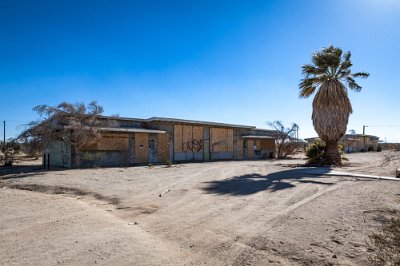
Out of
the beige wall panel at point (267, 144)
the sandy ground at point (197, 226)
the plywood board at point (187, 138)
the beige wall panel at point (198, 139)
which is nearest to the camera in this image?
the sandy ground at point (197, 226)

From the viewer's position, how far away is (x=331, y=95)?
20.1 m

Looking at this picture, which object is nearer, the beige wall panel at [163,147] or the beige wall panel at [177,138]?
the beige wall panel at [163,147]

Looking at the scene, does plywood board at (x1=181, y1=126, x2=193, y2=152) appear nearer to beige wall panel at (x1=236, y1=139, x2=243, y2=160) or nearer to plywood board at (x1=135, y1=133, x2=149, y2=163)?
plywood board at (x1=135, y1=133, x2=149, y2=163)

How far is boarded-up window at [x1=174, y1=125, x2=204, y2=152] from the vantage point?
2878 cm

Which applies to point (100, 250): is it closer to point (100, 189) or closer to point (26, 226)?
point (26, 226)

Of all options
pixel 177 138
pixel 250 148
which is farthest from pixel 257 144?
pixel 177 138

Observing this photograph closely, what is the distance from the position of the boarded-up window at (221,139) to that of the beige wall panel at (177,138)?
441 cm

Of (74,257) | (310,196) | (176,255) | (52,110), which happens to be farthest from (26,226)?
(52,110)

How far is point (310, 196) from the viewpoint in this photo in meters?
9.20

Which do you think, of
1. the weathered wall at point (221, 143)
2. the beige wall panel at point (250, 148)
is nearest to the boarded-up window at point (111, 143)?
the weathered wall at point (221, 143)

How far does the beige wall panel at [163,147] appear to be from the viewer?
89.2 ft

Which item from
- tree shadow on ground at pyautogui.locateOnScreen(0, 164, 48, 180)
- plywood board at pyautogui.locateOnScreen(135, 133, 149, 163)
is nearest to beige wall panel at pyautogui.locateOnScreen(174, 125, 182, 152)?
plywood board at pyautogui.locateOnScreen(135, 133, 149, 163)

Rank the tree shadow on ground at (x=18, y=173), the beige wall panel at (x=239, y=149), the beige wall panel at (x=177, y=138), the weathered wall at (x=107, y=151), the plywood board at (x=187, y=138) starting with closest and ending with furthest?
the tree shadow on ground at (x=18, y=173)
the weathered wall at (x=107, y=151)
the beige wall panel at (x=177, y=138)
the plywood board at (x=187, y=138)
the beige wall panel at (x=239, y=149)

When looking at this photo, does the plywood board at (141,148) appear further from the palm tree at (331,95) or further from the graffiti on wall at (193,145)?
the palm tree at (331,95)
